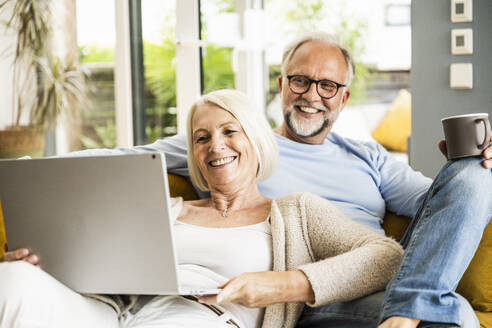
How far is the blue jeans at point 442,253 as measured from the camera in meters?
1.27

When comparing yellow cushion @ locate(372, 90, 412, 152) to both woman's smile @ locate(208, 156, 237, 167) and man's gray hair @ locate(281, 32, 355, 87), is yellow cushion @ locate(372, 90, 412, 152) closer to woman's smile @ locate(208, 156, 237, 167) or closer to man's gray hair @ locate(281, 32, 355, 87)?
man's gray hair @ locate(281, 32, 355, 87)

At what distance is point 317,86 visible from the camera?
7.39 ft

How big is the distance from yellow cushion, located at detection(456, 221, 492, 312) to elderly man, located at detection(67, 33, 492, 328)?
233 millimetres

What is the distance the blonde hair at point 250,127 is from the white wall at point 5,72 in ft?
8.68

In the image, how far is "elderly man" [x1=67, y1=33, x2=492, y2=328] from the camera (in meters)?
1.29

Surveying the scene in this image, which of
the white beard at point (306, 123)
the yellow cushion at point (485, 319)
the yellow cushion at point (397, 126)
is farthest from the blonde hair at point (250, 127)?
the yellow cushion at point (397, 126)

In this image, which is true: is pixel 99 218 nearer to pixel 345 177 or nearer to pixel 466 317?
pixel 466 317

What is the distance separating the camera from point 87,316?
1317 millimetres

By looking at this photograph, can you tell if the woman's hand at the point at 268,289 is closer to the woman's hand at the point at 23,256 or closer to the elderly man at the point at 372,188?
the elderly man at the point at 372,188

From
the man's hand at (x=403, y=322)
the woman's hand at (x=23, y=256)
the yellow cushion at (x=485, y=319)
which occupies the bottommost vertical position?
the yellow cushion at (x=485, y=319)

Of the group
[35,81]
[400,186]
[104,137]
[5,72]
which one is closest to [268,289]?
[400,186]

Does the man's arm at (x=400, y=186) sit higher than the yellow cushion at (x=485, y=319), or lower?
higher

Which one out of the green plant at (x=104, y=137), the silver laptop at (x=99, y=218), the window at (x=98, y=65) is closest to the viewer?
the silver laptop at (x=99, y=218)

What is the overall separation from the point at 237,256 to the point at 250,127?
0.41 m
